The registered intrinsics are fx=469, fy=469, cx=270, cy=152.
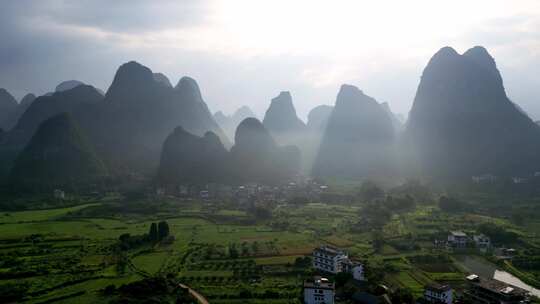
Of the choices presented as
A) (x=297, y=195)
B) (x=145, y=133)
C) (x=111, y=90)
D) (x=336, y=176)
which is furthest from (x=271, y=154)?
(x=111, y=90)

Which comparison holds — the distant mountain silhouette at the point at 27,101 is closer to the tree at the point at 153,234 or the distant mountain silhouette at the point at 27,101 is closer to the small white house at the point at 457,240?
the tree at the point at 153,234

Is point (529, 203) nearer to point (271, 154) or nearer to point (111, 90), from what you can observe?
point (271, 154)

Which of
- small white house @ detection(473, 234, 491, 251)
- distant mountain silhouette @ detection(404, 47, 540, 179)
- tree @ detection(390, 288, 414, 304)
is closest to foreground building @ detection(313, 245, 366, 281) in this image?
tree @ detection(390, 288, 414, 304)

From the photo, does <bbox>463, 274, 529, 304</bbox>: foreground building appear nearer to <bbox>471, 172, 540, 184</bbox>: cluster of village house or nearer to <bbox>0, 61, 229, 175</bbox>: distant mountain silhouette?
<bbox>471, 172, 540, 184</bbox>: cluster of village house

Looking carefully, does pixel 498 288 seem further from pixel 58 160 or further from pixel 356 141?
pixel 356 141


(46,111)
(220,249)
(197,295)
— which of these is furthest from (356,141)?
(197,295)

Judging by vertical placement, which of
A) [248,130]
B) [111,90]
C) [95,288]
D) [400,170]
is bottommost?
[95,288]
